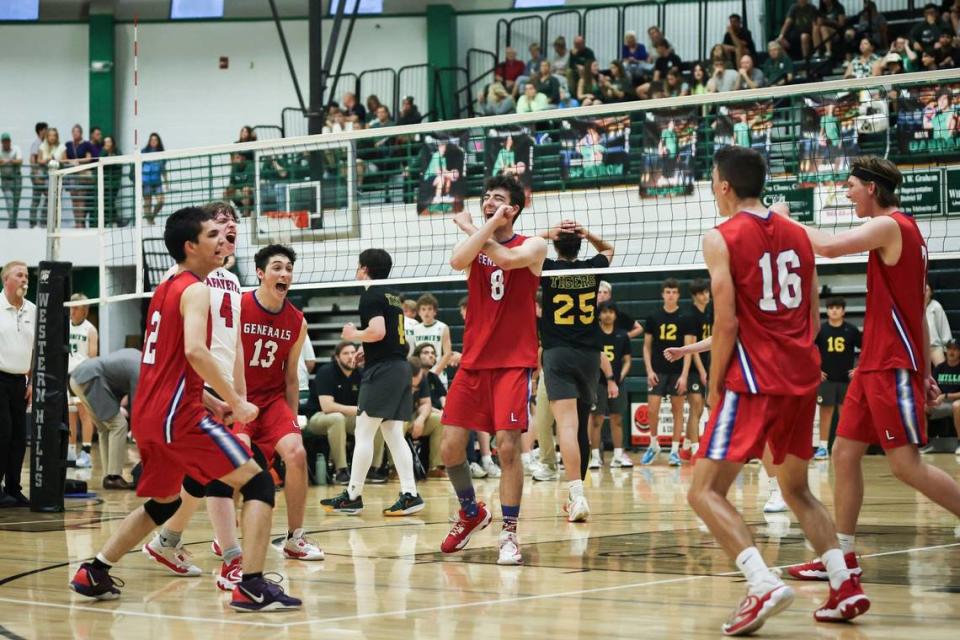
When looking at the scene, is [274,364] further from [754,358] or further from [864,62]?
[864,62]

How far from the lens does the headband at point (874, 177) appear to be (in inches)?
225

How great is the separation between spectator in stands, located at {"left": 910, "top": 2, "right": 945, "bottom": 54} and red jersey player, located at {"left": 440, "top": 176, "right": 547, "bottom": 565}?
12.0 m

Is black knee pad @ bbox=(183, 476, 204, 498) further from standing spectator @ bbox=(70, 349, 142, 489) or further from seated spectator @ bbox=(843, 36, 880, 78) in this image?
seated spectator @ bbox=(843, 36, 880, 78)

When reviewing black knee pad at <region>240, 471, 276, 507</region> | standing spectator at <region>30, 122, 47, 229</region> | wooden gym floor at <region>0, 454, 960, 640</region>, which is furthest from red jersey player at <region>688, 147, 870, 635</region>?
standing spectator at <region>30, 122, 47, 229</region>

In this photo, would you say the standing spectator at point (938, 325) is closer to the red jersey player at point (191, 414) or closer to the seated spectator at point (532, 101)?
the seated spectator at point (532, 101)

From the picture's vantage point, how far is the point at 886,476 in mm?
12305

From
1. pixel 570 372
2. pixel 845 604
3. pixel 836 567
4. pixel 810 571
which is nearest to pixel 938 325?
pixel 570 372

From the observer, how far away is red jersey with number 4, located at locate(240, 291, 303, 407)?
6.74 meters

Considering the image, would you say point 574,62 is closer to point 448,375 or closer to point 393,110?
point 393,110

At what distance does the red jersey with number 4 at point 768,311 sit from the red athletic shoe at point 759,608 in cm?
75

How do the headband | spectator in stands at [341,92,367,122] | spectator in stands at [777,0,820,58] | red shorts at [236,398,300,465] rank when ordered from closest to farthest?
the headband, red shorts at [236,398,300,465], spectator in stands at [777,0,820,58], spectator in stands at [341,92,367,122]

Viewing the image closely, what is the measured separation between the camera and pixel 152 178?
68.6 ft

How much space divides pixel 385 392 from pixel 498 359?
8.52ft

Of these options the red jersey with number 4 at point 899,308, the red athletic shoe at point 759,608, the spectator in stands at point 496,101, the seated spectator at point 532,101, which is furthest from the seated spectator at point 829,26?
the red athletic shoe at point 759,608
